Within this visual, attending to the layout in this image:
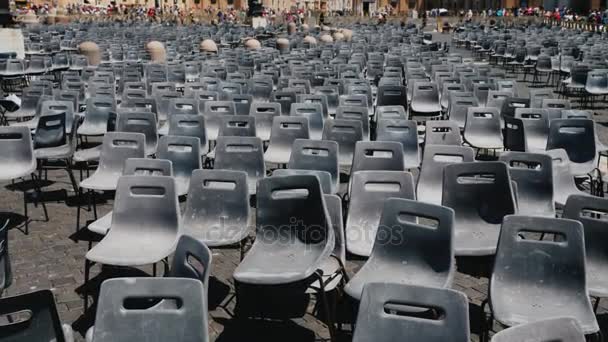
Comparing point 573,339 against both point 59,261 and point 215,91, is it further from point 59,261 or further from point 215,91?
point 215,91

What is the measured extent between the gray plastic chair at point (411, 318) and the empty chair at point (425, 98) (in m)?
8.84

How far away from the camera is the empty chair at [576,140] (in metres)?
7.97

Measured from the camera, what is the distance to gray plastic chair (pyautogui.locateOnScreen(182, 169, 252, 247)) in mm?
5637

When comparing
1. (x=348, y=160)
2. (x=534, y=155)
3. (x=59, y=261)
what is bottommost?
(x=59, y=261)

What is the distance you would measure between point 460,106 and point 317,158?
4425 mm

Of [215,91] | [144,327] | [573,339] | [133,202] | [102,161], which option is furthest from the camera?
[215,91]

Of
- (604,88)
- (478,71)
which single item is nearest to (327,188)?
(478,71)

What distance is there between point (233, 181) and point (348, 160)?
284cm

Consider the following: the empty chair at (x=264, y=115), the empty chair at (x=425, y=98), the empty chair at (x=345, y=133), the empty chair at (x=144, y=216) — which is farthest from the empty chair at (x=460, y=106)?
the empty chair at (x=144, y=216)

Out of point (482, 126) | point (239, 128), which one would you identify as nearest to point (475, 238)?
point (239, 128)

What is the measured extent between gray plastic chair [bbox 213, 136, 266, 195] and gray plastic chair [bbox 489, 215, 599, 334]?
3.32m

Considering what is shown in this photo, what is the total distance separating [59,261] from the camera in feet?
21.2

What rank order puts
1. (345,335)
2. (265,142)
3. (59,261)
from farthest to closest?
(265,142) < (59,261) < (345,335)

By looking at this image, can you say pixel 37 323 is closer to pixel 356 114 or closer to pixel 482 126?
pixel 356 114
